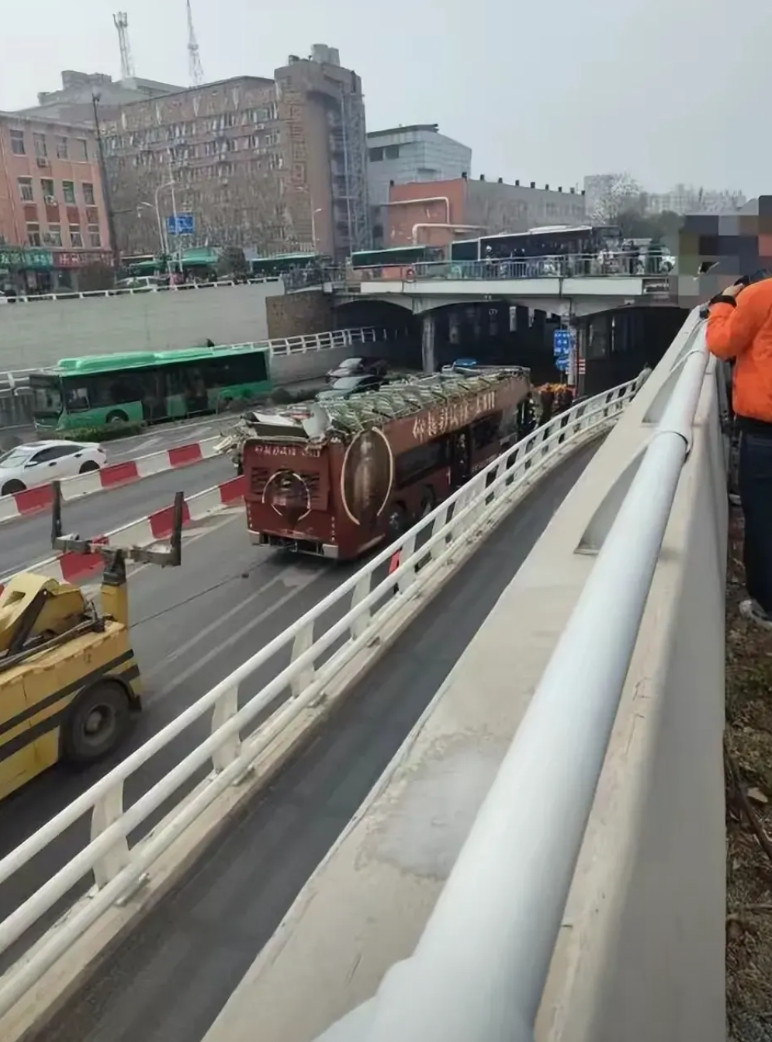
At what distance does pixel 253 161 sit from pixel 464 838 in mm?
88721

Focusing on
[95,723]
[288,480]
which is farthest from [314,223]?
[95,723]

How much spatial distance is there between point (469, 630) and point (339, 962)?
20.1ft

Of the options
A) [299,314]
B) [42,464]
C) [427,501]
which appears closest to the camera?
[427,501]

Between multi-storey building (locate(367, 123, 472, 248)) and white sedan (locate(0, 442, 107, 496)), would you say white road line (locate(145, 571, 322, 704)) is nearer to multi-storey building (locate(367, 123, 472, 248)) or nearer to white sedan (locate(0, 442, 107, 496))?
white sedan (locate(0, 442, 107, 496))

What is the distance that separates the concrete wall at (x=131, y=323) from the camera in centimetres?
3356

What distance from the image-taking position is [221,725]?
17.5ft

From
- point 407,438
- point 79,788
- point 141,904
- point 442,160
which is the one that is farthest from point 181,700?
point 442,160

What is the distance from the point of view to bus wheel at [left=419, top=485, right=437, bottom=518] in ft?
Result: 43.5

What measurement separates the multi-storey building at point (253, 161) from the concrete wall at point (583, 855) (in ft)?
262

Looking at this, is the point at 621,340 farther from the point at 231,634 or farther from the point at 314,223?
the point at 314,223

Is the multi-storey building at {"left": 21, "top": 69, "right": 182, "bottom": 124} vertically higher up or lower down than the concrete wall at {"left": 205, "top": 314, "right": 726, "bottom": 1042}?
higher up

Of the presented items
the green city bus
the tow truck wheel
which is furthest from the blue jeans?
the green city bus

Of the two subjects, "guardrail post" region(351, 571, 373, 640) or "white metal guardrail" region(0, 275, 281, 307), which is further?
"white metal guardrail" region(0, 275, 281, 307)

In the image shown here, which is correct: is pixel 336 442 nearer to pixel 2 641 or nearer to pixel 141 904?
pixel 2 641
